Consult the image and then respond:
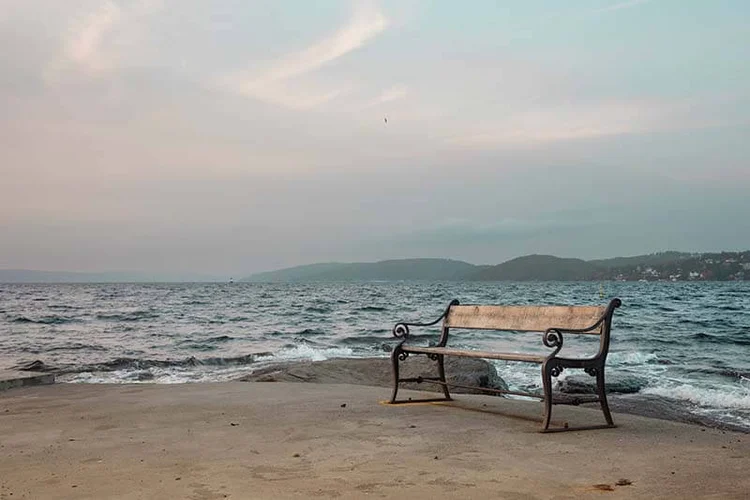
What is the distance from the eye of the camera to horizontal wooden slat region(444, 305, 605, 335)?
601 centimetres

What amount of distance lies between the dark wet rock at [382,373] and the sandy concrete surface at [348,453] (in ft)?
9.55

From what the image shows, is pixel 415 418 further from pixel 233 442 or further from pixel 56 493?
pixel 56 493

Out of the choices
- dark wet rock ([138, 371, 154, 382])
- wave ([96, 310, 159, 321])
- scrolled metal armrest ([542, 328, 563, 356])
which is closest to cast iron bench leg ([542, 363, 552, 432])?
scrolled metal armrest ([542, 328, 563, 356])

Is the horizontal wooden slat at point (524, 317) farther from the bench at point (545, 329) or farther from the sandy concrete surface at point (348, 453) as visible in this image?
the sandy concrete surface at point (348, 453)

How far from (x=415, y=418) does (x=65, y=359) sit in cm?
1456

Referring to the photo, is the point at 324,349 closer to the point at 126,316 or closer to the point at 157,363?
the point at 157,363

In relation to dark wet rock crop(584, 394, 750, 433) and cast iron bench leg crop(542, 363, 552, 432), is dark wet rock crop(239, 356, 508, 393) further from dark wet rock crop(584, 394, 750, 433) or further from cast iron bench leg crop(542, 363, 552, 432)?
cast iron bench leg crop(542, 363, 552, 432)

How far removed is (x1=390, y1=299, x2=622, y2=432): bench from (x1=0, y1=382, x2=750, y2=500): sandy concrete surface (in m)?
0.34

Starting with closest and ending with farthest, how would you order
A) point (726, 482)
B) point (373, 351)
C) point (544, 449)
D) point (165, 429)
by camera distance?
point (726, 482)
point (544, 449)
point (165, 429)
point (373, 351)

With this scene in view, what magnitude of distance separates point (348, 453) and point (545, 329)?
217 centimetres

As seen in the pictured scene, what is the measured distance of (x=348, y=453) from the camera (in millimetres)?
4891

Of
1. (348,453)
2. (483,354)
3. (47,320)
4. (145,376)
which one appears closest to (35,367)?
(145,376)

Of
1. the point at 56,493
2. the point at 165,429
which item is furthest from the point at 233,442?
the point at 56,493

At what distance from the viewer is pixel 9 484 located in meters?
4.24
